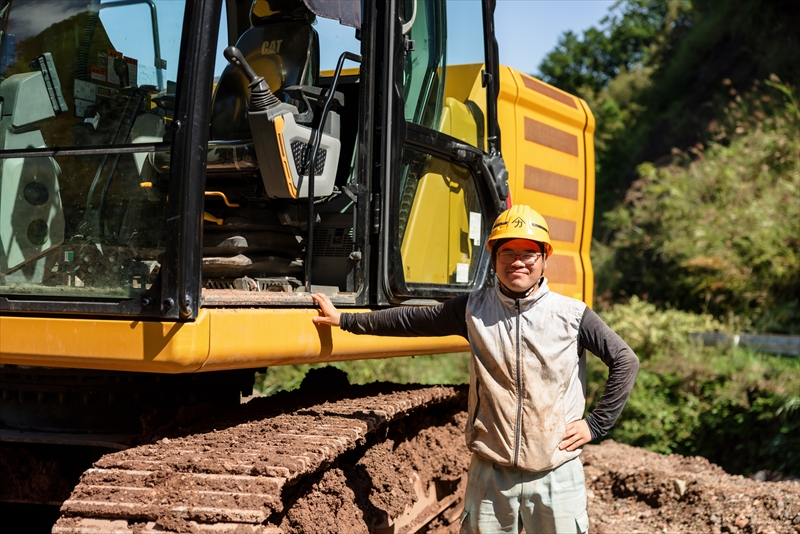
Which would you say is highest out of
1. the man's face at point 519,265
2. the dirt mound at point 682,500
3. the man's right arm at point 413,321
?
A: the man's face at point 519,265

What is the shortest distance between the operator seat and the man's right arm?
917 millimetres

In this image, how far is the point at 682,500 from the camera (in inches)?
213

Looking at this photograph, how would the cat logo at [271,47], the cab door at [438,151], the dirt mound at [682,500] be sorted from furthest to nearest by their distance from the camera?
1. the dirt mound at [682,500]
2. the cat logo at [271,47]
3. the cab door at [438,151]

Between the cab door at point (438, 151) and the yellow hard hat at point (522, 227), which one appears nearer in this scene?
the yellow hard hat at point (522, 227)

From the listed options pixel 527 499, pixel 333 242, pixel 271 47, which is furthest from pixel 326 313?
pixel 271 47

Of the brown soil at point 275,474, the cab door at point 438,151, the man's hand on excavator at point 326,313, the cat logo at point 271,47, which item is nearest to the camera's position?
the brown soil at point 275,474

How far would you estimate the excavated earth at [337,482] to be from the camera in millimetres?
2549

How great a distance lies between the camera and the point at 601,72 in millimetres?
30766

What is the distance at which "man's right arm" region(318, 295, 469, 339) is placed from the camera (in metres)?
3.28

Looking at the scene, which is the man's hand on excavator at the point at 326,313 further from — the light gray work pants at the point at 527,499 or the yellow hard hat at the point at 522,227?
the light gray work pants at the point at 527,499

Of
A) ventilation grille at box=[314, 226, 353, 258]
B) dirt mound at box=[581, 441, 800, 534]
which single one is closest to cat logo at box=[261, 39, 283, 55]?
ventilation grille at box=[314, 226, 353, 258]

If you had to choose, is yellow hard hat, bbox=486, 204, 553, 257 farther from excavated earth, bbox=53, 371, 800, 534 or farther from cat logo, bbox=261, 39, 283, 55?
cat logo, bbox=261, 39, 283, 55

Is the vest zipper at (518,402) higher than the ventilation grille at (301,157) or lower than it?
lower

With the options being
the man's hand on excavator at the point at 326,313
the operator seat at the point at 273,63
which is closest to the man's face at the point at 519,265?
the man's hand on excavator at the point at 326,313
